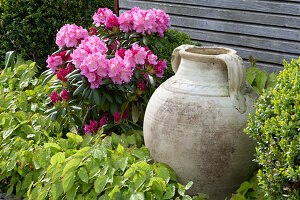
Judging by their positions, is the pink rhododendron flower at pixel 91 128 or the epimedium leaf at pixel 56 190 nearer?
the epimedium leaf at pixel 56 190

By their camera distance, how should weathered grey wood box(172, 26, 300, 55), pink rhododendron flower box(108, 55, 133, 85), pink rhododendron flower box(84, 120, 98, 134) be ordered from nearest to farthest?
pink rhododendron flower box(108, 55, 133, 85), pink rhododendron flower box(84, 120, 98, 134), weathered grey wood box(172, 26, 300, 55)

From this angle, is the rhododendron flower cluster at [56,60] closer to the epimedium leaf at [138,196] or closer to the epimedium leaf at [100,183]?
the epimedium leaf at [100,183]

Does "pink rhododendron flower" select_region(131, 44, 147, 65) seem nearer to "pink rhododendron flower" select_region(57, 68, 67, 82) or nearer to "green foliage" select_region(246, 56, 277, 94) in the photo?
"pink rhododendron flower" select_region(57, 68, 67, 82)

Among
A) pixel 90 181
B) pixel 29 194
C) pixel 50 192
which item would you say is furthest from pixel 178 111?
pixel 29 194

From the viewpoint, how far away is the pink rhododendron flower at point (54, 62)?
12.6ft

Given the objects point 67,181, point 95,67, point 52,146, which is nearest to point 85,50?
point 95,67

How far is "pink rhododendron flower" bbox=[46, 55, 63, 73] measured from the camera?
3.83 metres

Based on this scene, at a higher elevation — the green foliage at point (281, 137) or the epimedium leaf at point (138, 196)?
the green foliage at point (281, 137)

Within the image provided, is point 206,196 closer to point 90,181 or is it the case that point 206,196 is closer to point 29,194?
point 90,181

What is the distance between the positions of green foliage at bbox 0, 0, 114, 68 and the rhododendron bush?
1.58 metres

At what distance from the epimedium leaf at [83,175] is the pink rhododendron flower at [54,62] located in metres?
1.42

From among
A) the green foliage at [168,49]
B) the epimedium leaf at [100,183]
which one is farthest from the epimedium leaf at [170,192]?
the green foliage at [168,49]

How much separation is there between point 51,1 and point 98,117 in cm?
238

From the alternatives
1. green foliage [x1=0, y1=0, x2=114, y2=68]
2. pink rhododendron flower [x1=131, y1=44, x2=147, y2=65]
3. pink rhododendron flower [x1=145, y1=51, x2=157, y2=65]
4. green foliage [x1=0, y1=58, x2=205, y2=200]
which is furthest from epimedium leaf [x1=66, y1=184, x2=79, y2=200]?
green foliage [x1=0, y1=0, x2=114, y2=68]
